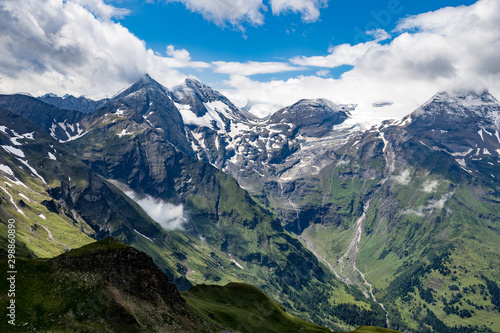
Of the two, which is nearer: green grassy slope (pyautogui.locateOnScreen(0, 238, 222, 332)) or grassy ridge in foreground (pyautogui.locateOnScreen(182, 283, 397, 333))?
Result: green grassy slope (pyautogui.locateOnScreen(0, 238, 222, 332))

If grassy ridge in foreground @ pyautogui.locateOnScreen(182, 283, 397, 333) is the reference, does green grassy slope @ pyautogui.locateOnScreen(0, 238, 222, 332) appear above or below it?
above

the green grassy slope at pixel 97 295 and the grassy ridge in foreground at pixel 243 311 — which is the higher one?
the green grassy slope at pixel 97 295

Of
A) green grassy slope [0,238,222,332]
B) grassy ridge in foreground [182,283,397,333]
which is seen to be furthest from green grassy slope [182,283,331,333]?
green grassy slope [0,238,222,332]

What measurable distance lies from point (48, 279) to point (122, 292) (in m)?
19.0

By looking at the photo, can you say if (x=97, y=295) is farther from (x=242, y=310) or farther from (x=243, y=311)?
(x=242, y=310)

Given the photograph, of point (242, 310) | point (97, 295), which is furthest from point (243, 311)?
point (97, 295)

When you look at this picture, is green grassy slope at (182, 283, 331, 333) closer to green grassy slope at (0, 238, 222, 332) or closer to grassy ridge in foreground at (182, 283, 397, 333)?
grassy ridge in foreground at (182, 283, 397, 333)

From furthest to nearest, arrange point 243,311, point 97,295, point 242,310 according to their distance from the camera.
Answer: point 242,310
point 243,311
point 97,295

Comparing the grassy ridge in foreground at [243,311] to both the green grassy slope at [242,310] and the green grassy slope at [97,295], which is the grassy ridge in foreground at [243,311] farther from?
the green grassy slope at [97,295]

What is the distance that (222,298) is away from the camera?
7269 inches

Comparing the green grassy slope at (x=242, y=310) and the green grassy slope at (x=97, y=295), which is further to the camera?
the green grassy slope at (x=242, y=310)

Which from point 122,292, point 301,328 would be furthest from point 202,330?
point 301,328

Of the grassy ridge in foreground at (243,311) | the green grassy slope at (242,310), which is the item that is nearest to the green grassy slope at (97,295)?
the grassy ridge in foreground at (243,311)

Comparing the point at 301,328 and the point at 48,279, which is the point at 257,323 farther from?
the point at 48,279
